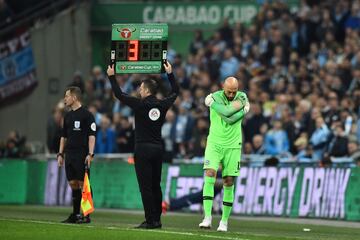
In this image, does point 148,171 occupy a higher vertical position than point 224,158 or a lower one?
lower

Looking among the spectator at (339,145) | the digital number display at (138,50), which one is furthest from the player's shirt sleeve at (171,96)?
the spectator at (339,145)

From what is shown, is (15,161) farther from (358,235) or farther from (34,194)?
(358,235)

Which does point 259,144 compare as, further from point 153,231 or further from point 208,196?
point 153,231

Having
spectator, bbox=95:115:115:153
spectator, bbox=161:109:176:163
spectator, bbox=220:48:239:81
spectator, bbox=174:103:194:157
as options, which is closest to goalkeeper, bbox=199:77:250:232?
spectator, bbox=174:103:194:157

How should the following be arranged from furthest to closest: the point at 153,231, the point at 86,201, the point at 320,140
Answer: the point at 320,140 < the point at 86,201 < the point at 153,231

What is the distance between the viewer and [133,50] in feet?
60.1

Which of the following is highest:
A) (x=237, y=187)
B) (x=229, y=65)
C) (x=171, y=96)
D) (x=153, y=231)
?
(x=229, y=65)

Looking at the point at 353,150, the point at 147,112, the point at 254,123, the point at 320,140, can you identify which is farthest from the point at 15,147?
the point at 147,112

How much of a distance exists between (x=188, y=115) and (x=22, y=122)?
24.2ft

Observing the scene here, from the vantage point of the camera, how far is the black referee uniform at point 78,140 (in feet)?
64.0

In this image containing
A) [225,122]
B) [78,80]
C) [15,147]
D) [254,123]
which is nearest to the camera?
[225,122]

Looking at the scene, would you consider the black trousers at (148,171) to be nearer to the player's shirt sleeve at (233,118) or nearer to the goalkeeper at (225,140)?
the goalkeeper at (225,140)

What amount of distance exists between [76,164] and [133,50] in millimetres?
2336

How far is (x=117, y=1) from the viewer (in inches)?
1453
